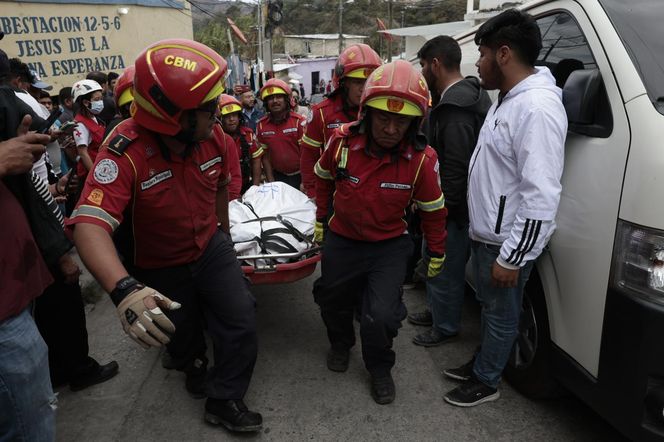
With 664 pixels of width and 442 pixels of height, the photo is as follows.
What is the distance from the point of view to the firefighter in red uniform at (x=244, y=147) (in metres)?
4.82

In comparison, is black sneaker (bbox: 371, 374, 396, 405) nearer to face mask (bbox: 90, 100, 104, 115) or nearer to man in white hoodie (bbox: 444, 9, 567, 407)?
man in white hoodie (bbox: 444, 9, 567, 407)

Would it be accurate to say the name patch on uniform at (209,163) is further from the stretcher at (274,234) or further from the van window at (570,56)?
the van window at (570,56)

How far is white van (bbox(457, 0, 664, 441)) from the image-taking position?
1800mm

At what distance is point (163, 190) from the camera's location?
7.61 feet

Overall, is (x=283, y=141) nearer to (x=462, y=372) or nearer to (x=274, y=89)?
(x=274, y=89)

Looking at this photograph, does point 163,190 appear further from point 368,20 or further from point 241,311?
point 368,20

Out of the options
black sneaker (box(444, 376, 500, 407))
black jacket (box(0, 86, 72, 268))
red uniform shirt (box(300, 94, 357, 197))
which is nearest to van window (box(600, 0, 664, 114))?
black sneaker (box(444, 376, 500, 407))

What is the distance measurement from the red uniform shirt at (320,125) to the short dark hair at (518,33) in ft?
5.09

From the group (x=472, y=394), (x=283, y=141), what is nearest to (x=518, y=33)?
(x=472, y=394)

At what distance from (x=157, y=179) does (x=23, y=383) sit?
3.29 feet

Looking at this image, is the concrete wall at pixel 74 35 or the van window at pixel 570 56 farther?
the concrete wall at pixel 74 35

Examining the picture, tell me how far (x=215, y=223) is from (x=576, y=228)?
1.87m

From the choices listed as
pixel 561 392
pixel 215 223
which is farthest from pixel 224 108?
pixel 561 392

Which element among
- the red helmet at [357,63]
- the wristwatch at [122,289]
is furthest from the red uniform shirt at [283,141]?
the wristwatch at [122,289]
